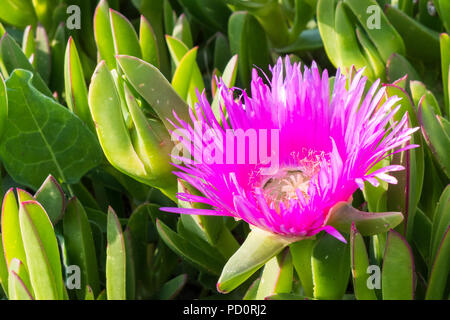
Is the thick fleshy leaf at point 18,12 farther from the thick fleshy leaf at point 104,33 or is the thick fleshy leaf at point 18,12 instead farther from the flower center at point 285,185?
the flower center at point 285,185

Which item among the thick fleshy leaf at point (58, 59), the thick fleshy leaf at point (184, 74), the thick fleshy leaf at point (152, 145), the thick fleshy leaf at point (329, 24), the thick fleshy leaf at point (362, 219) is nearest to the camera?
the thick fleshy leaf at point (362, 219)

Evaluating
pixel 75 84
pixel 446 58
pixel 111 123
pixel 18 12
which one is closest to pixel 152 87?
pixel 111 123

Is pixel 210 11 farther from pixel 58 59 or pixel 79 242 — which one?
pixel 79 242

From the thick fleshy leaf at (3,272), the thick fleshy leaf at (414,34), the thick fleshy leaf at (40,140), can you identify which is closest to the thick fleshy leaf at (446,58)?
the thick fleshy leaf at (414,34)

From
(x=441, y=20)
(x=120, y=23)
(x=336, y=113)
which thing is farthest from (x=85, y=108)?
(x=441, y=20)
